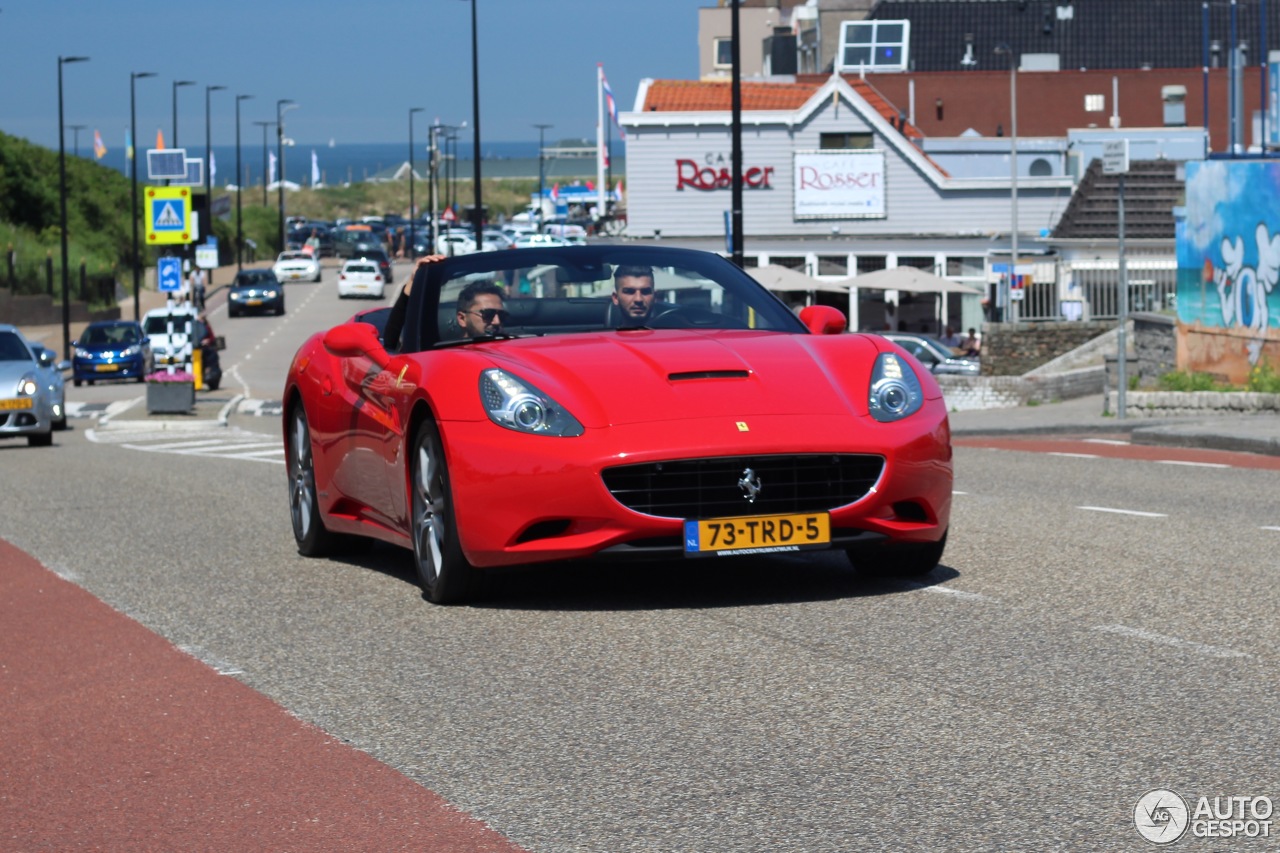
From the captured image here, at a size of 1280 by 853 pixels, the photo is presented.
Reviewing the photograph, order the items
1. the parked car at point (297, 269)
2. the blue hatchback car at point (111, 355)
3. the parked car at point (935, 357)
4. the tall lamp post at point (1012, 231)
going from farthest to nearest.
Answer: the parked car at point (297, 269)
the blue hatchback car at point (111, 355)
the tall lamp post at point (1012, 231)
the parked car at point (935, 357)

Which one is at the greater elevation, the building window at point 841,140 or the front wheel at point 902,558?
the building window at point 841,140

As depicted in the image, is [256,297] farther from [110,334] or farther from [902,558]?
[902,558]

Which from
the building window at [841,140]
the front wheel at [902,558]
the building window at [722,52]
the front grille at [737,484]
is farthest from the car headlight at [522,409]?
the building window at [722,52]

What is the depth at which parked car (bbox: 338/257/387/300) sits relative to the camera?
271ft

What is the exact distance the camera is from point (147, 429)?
3155cm

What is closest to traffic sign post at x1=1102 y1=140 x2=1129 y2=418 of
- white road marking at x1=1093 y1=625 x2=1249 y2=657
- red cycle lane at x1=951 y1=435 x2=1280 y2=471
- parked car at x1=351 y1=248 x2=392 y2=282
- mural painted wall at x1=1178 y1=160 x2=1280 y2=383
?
red cycle lane at x1=951 y1=435 x2=1280 y2=471

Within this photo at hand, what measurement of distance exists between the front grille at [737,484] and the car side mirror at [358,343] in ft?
6.06

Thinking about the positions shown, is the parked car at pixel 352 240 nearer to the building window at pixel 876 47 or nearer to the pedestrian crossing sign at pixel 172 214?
the building window at pixel 876 47

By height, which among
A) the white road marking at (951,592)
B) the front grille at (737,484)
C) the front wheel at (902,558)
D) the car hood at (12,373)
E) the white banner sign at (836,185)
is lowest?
the white road marking at (951,592)

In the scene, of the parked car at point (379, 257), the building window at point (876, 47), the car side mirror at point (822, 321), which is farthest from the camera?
the parked car at point (379, 257)

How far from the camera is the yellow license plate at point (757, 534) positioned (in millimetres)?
8133

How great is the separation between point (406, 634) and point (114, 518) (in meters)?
5.90

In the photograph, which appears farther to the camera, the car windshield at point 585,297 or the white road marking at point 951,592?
the car windshield at point 585,297

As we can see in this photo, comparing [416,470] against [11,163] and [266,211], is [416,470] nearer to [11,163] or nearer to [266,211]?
[11,163]
